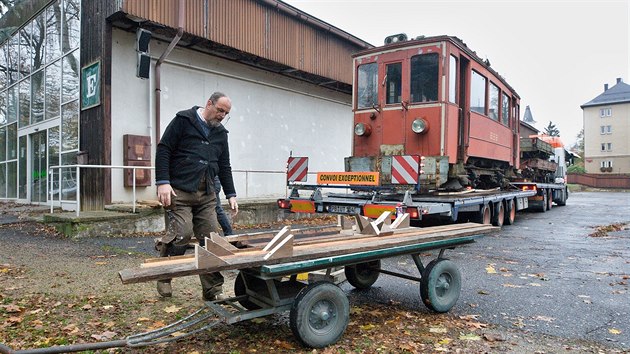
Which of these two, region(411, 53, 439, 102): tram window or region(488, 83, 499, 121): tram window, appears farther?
region(488, 83, 499, 121): tram window

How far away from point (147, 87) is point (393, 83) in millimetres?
5638

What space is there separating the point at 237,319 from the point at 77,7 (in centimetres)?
1021

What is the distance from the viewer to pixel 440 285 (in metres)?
4.00

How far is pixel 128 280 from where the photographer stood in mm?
2420

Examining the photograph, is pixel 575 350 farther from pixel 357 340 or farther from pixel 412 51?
pixel 412 51

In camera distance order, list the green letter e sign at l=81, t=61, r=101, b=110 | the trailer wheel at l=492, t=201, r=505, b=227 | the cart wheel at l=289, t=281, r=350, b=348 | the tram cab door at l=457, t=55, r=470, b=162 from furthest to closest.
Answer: the trailer wheel at l=492, t=201, r=505, b=227, the green letter e sign at l=81, t=61, r=101, b=110, the tram cab door at l=457, t=55, r=470, b=162, the cart wheel at l=289, t=281, r=350, b=348

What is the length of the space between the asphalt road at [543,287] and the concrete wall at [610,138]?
59442 millimetres

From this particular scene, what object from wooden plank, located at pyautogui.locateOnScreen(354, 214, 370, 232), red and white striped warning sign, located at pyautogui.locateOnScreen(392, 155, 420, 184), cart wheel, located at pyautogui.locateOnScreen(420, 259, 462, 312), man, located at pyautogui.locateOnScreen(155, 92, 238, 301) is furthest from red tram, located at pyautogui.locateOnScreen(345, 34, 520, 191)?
man, located at pyautogui.locateOnScreen(155, 92, 238, 301)

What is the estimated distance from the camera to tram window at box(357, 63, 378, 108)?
888cm

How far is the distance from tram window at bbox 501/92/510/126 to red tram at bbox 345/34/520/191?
67.3 inches

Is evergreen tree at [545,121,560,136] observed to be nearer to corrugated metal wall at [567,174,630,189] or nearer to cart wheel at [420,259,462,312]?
corrugated metal wall at [567,174,630,189]

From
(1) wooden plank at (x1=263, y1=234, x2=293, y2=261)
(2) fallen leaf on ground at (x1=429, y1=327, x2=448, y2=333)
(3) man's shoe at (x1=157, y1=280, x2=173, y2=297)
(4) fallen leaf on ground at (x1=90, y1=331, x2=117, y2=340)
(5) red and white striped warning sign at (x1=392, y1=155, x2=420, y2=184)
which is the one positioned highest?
(5) red and white striped warning sign at (x1=392, y1=155, x2=420, y2=184)

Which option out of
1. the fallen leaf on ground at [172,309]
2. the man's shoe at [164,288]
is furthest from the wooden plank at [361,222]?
the man's shoe at [164,288]

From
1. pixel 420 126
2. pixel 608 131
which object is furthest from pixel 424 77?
pixel 608 131
